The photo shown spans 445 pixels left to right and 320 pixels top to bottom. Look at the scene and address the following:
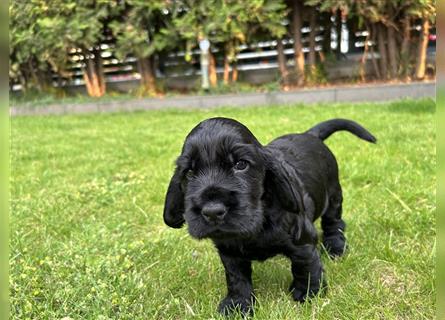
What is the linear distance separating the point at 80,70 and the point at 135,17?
238 cm

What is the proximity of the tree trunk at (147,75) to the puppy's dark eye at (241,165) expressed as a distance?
852cm

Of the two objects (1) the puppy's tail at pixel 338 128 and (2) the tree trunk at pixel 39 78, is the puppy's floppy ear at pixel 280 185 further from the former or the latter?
(2) the tree trunk at pixel 39 78

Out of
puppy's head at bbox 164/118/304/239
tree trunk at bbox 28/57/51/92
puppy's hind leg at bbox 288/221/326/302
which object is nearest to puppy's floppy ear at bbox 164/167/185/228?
puppy's head at bbox 164/118/304/239

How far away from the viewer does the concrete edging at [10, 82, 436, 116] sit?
778 cm

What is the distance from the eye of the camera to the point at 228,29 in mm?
8648

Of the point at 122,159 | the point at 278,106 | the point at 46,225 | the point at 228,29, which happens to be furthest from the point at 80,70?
the point at 46,225

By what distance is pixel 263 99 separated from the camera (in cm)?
854

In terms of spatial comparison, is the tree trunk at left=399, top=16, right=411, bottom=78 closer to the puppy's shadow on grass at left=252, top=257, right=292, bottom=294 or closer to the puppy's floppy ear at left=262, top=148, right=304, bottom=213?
the puppy's shadow on grass at left=252, top=257, right=292, bottom=294

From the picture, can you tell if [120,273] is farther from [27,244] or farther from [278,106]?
[278,106]

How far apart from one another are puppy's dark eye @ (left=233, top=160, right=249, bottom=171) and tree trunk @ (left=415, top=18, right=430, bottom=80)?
23.7 feet

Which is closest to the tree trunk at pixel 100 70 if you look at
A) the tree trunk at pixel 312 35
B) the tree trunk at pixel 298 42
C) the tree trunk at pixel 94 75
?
the tree trunk at pixel 94 75

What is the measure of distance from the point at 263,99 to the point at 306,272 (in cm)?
665

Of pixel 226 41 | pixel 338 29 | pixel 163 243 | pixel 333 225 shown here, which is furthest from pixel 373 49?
pixel 163 243

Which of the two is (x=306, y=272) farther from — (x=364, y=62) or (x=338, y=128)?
(x=364, y=62)
